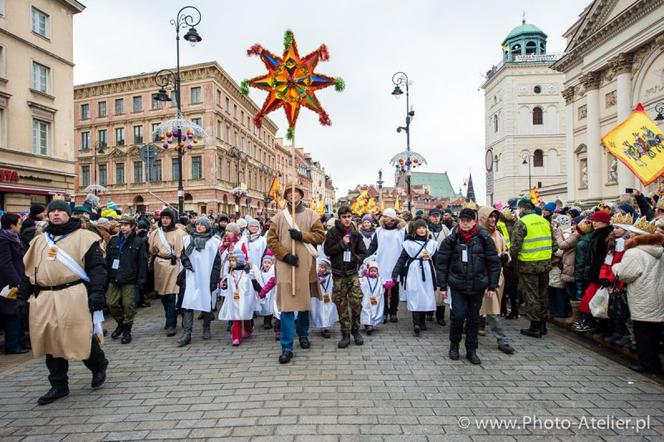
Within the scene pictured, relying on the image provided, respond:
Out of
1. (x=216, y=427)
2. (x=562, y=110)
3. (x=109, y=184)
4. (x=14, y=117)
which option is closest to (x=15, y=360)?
(x=216, y=427)

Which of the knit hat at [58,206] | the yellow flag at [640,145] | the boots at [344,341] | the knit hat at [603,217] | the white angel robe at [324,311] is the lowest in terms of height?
the boots at [344,341]

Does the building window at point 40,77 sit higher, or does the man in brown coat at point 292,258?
the building window at point 40,77

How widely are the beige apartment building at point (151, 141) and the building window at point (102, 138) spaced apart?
0.12 m

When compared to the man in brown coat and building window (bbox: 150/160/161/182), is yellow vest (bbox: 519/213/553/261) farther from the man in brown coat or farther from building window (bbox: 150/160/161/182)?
building window (bbox: 150/160/161/182)

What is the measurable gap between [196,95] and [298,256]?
136ft

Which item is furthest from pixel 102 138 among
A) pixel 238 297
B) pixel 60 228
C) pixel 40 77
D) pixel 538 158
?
pixel 538 158

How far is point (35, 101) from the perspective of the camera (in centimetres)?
2247

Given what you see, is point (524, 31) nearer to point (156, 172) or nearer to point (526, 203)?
point (156, 172)

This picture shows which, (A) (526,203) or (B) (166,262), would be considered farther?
(B) (166,262)

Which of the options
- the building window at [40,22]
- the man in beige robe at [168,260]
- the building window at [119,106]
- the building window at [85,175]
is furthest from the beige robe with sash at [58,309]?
the building window at [85,175]

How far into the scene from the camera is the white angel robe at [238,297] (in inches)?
244

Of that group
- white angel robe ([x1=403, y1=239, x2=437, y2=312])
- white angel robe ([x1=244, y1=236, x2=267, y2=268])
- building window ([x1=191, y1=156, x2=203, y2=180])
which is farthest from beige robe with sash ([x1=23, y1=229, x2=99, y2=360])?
building window ([x1=191, y1=156, x2=203, y2=180])

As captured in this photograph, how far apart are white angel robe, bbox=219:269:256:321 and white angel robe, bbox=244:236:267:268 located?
721 mm

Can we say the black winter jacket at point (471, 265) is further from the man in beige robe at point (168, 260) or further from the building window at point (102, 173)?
the building window at point (102, 173)
